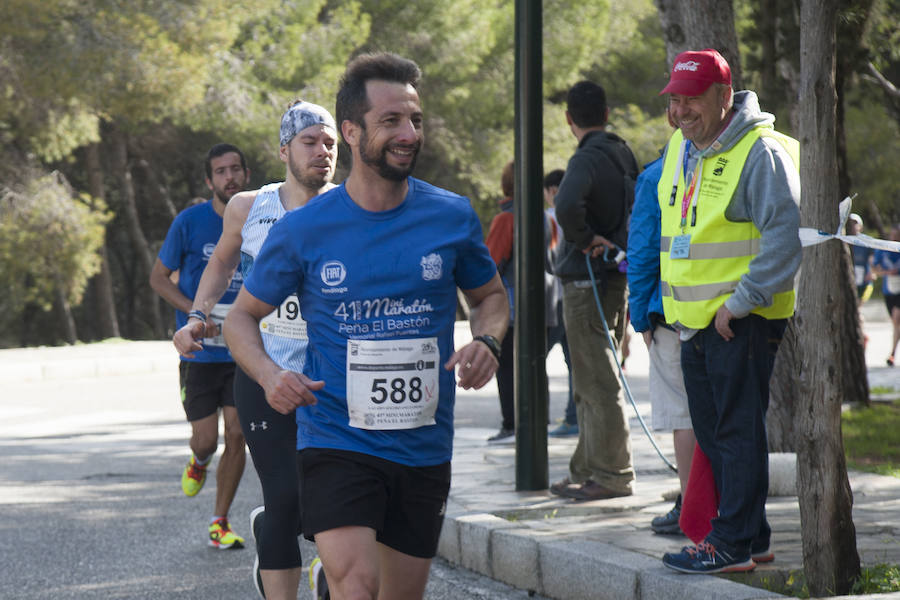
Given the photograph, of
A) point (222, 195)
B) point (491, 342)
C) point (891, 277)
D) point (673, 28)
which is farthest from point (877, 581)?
point (891, 277)

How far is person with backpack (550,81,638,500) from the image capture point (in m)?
6.94

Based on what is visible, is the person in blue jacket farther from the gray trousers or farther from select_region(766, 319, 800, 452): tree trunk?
select_region(766, 319, 800, 452): tree trunk

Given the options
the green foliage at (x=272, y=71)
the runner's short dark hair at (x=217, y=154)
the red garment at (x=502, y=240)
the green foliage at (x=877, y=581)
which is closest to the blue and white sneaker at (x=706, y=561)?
the green foliage at (x=877, y=581)

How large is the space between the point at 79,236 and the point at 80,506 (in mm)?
16972

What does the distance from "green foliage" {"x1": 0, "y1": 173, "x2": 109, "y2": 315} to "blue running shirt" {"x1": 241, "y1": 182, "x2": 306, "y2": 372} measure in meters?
20.3

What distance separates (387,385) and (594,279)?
11.7 feet

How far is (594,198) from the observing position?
704cm

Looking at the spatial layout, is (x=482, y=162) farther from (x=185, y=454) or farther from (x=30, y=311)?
(x=185, y=454)

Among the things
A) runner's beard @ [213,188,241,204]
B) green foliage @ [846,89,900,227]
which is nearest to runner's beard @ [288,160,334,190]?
runner's beard @ [213,188,241,204]

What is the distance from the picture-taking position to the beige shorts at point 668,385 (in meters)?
5.79

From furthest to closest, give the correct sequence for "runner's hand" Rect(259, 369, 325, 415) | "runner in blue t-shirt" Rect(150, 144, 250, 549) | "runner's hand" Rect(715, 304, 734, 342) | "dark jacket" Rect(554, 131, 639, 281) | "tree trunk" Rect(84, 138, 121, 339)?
1. "tree trunk" Rect(84, 138, 121, 339)
2. "dark jacket" Rect(554, 131, 639, 281)
3. "runner in blue t-shirt" Rect(150, 144, 250, 549)
4. "runner's hand" Rect(715, 304, 734, 342)
5. "runner's hand" Rect(259, 369, 325, 415)

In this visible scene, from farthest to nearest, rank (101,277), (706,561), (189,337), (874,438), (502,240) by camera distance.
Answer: (101,277) → (502,240) → (874,438) → (706,561) → (189,337)

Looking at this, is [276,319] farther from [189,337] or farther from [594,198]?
[594,198]

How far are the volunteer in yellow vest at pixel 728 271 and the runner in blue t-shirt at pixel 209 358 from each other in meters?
2.64
